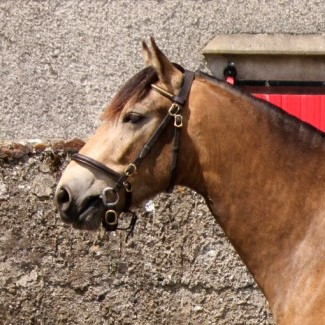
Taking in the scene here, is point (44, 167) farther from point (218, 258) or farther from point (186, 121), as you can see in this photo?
point (186, 121)

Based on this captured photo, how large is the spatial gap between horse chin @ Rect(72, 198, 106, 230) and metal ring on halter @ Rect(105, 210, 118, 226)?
0.08 feet

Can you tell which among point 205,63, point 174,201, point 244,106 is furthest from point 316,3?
point 244,106

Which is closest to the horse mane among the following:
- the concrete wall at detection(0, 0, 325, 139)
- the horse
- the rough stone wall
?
the horse

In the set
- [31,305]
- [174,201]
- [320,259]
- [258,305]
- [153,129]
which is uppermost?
[153,129]

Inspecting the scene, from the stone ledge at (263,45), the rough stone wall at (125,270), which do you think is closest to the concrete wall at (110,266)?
the rough stone wall at (125,270)

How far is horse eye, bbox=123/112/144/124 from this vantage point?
425 cm

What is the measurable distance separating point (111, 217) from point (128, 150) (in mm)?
332

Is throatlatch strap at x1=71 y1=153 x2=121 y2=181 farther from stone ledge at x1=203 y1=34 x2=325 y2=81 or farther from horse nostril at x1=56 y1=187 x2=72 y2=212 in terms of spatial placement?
stone ledge at x1=203 y1=34 x2=325 y2=81

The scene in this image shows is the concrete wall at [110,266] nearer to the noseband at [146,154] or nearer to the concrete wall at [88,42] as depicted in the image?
the noseband at [146,154]

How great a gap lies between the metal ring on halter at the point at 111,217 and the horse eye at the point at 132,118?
43 cm

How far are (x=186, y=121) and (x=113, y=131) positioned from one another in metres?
0.35

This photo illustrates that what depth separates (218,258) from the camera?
6.02 metres

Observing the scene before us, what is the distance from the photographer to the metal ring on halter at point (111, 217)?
429cm

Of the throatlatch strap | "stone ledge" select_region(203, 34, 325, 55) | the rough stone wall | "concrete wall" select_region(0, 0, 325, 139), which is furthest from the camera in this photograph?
"concrete wall" select_region(0, 0, 325, 139)
